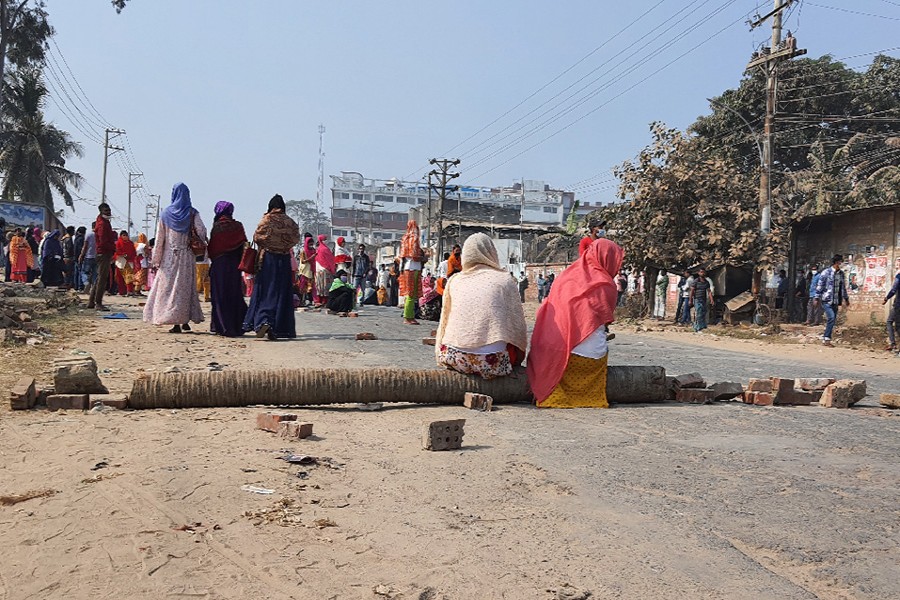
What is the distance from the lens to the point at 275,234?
10.6 metres

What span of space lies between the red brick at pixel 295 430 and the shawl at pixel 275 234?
6234mm

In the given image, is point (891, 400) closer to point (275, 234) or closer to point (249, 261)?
point (275, 234)

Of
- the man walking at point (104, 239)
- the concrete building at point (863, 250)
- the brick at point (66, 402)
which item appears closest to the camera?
the brick at point (66, 402)

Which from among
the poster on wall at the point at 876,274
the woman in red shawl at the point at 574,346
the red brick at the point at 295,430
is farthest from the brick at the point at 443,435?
the poster on wall at the point at 876,274

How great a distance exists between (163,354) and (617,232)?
1709cm

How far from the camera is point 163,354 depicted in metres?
8.50

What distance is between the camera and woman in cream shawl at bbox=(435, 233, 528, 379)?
6133 mm

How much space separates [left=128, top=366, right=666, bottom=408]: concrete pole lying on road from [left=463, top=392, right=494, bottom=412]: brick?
14cm

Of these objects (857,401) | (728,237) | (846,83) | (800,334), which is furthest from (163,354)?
(846,83)

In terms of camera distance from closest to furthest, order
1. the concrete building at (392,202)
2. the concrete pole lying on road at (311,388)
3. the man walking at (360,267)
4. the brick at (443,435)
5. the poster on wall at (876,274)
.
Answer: the brick at (443,435) → the concrete pole lying on road at (311,388) → the poster on wall at (876,274) → the man walking at (360,267) → the concrete building at (392,202)

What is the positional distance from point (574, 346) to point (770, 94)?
1846 centimetres

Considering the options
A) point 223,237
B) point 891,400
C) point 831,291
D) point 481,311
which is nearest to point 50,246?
point 223,237

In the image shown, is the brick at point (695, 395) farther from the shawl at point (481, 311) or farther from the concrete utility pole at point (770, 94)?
the concrete utility pole at point (770, 94)

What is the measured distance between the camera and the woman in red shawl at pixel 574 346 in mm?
6266
